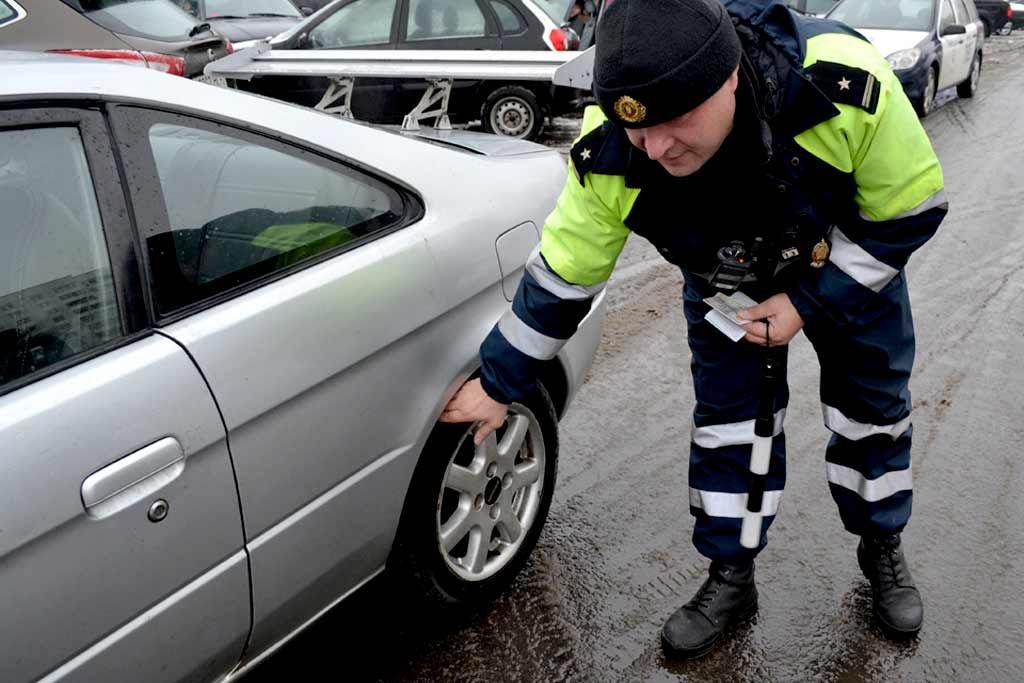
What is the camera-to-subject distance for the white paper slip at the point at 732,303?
230 centimetres

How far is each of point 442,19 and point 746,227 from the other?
24.2ft

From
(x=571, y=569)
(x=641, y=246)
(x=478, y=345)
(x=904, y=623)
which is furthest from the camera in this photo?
(x=641, y=246)

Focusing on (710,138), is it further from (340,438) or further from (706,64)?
(340,438)

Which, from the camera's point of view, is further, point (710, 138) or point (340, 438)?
point (340, 438)

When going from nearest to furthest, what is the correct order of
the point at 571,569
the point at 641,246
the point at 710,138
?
the point at 710,138 < the point at 571,569 < the point at 641,246

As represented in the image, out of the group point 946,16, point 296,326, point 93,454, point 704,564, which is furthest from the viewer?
point 946,16

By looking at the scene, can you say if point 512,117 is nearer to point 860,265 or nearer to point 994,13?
point 860,265

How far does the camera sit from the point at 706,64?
5.79 feet

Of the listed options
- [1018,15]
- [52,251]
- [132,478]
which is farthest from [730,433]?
[1018,15]

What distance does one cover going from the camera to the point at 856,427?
8.36 ft

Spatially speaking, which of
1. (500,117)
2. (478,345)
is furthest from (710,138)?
(500,117)

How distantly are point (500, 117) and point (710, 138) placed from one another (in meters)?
7.45

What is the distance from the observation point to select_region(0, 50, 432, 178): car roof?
1.85 meters

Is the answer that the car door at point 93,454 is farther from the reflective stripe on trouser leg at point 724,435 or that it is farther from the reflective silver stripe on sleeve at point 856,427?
the reflective silver stripe on sleeve at point 856,427
